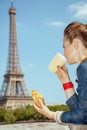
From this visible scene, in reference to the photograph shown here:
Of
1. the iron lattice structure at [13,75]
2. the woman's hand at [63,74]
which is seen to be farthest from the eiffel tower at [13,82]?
the woman's hand at [63,74]

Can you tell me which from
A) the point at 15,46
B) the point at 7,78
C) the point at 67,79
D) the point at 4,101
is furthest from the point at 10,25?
the point at 67,79

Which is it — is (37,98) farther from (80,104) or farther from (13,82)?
(13,82)

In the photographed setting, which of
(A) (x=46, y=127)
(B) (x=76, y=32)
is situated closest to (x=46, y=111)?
(A) (x=46, y=127)

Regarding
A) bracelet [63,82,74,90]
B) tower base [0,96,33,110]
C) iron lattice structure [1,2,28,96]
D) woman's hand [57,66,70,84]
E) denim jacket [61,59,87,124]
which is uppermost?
iron lattice structure [1,2,28,96]

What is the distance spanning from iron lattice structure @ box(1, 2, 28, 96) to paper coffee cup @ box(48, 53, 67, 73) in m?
56.7

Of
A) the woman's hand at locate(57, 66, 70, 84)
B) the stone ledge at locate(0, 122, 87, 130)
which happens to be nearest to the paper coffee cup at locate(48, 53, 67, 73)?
the woman's hand at locate(57, 66, 70, 84)

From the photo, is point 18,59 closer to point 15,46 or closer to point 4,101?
point 15,46

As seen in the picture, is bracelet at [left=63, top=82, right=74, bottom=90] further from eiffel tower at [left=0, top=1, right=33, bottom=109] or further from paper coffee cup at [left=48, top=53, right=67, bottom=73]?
eiffel tower at [left=0, top=1, right=33, bottom=109]

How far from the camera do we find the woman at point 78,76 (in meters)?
1.61

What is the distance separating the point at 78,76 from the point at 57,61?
0.22m

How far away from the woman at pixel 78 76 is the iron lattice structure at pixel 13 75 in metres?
56.8

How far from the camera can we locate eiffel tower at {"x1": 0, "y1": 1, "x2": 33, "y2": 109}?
58844 mm

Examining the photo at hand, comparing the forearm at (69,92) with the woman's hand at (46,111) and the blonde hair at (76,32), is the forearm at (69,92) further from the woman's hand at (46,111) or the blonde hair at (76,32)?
the blonde hair at (76,32)

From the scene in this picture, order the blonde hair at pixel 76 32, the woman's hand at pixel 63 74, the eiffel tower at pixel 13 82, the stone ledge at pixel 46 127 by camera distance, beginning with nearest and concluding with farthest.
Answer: the stone ledge at pixel 46 127, the blonde hair at pixel 76 32, the woman's hand at pixel 63 74, the eiffel tower at pixel 13 82
